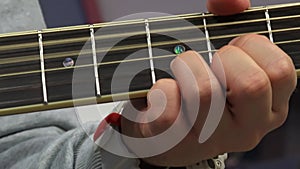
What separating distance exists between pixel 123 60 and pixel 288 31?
0.19 metres

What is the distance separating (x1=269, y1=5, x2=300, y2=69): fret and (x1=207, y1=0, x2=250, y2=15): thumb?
0.04 metres

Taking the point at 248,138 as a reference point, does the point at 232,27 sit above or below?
above

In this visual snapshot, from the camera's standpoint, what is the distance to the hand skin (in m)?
0.56

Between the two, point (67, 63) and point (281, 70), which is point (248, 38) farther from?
point (67, 63)

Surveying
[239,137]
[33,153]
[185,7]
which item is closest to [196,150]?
[239,137]

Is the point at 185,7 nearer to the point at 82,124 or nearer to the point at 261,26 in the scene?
the point at 82,124

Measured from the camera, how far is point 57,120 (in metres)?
0.86

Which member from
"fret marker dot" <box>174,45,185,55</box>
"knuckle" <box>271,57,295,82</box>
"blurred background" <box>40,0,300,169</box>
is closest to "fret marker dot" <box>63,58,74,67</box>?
"fret marker dot" <box>174,45,185,55</box>

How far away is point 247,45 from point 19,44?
251 mm

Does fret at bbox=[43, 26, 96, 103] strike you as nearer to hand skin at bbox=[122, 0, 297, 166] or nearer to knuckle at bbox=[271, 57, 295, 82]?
hand skin at bbox=[122, 0, 297, 166]

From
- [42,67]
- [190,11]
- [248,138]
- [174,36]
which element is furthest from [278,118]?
[190,11]

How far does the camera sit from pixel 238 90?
1.82 ft

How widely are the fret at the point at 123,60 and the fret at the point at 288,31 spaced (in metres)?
0.15

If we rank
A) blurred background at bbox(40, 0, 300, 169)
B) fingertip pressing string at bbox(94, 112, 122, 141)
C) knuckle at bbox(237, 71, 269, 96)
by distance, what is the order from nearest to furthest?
1. knuckle at bbox(237, 71, 269, 96)
2. fingertip pressing string at bbox(94, 112, 122, 141)
3. blurred background at bbox(40, 0, 300, 169)
